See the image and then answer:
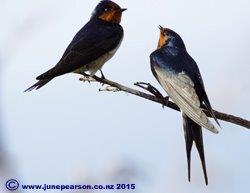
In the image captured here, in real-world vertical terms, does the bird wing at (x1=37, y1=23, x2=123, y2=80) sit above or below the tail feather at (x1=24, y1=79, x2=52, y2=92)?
above

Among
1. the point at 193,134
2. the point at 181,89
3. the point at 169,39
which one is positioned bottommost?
the point at 193,134

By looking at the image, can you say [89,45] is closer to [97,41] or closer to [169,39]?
[97,41]

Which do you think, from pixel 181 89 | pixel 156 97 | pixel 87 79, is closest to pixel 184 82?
pixel 181 89

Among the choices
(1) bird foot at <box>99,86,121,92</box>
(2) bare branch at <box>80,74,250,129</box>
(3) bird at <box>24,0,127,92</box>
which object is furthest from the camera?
(3) bird at <box>24,0,127,92</box>

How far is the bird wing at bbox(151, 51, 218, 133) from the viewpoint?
113 centimetres

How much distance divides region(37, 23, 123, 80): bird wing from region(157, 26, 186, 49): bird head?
0.47ft

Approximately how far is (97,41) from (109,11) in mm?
101

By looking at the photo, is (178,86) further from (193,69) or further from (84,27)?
(84,27)

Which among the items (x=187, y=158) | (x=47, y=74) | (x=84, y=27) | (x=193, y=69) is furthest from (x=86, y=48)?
(x=187, y=158)

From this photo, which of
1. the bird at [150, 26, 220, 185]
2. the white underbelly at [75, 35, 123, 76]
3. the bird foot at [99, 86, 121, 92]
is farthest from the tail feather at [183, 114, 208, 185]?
the white underbelly at [75, 35, 123, 76]

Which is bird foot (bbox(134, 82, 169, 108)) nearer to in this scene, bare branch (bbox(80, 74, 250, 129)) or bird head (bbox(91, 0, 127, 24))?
bare branch (bbox(80, 74, 250, 129))

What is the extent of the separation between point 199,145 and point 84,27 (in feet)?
1.72

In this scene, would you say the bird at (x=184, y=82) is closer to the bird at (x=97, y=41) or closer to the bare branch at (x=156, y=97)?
the bare branch at (x=156, y=97)

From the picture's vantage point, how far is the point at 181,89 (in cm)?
123
